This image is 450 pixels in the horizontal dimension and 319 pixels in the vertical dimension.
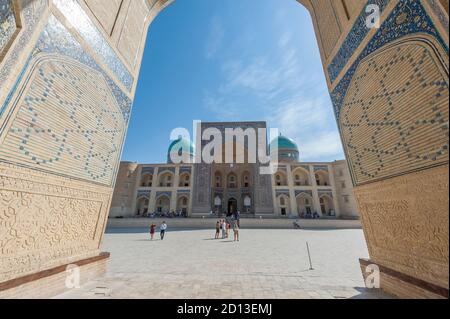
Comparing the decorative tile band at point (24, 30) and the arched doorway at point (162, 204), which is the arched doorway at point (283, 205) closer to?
the arched doorway at point (162, 204)

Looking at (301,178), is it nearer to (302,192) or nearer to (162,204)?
(302,192)

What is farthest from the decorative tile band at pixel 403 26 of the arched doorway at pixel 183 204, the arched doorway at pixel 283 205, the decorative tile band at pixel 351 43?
the arched doorway at pixel 183 204

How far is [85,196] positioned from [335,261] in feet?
19.2

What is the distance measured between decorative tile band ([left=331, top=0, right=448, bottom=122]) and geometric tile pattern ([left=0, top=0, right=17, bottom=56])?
4210 mm

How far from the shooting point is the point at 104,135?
3201 millimetres

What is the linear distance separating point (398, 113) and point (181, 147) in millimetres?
22828

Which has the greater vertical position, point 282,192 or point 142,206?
point 282,192

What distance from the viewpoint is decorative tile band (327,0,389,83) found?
2602 millimetres

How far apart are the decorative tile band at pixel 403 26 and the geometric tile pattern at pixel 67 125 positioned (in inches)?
164

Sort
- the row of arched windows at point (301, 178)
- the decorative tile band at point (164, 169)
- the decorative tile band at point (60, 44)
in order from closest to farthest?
the decorative tile band at point (60, 44) < the row of arched windows at point (301, 178) < the decorative tile band at point (164, 169)

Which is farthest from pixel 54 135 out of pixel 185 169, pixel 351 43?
pixel 185 169

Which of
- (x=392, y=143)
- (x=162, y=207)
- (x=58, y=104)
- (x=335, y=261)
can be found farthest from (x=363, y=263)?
(x=162, y=207)

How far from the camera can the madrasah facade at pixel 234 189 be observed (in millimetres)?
16891

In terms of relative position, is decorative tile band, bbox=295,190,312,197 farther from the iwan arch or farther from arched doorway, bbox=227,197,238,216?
the iwan arch
